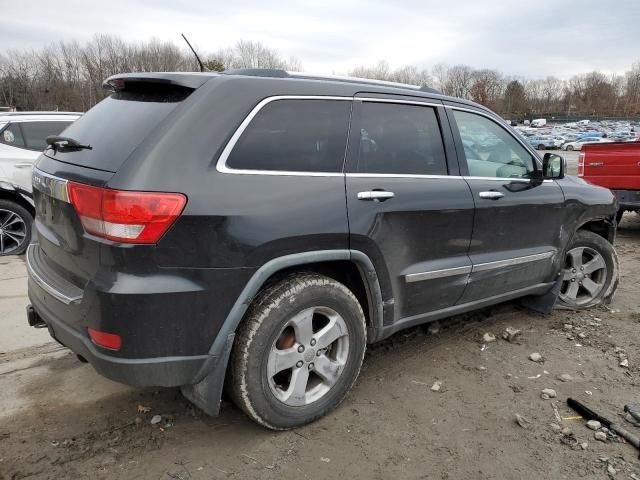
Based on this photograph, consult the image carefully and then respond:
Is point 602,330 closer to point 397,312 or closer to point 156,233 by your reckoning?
point 397,312

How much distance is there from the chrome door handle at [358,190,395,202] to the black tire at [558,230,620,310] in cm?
250

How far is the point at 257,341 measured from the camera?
251 cm

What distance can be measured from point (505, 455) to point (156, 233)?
2.11 m

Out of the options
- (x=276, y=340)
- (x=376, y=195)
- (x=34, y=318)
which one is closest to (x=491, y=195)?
(x=376, y=195)

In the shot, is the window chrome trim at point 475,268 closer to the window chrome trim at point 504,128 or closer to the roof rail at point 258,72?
the window chrome trim at point 504,128

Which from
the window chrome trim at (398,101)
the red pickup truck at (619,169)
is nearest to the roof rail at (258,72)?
the window chrome trim at (398,101)

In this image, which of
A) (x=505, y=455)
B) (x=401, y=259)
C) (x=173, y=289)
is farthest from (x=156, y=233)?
(x=505, y=455)

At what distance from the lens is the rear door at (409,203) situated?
2885mm

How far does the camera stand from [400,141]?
3.20 meters

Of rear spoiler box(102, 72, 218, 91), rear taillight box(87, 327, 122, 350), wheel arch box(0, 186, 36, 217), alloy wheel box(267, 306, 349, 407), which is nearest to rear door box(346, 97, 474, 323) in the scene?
alloy wheel box(267, 306, 349, 407)

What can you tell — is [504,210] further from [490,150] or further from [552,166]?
[552,166]

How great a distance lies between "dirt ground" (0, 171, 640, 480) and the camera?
2.54 meters

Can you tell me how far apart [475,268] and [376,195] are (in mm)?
1113

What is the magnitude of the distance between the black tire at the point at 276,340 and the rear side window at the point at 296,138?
2.03 ft
